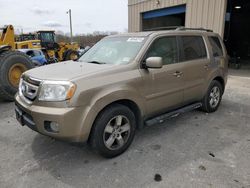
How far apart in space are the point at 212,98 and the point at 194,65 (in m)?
1.20

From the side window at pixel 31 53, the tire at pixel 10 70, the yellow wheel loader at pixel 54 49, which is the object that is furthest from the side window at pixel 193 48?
the yellow wheel loader at pixel 54 49

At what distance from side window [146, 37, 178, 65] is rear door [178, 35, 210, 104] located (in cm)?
18

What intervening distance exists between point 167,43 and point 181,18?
1399 centimetres

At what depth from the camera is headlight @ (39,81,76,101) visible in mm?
2775

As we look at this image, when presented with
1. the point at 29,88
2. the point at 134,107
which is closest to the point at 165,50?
the point at 134,107

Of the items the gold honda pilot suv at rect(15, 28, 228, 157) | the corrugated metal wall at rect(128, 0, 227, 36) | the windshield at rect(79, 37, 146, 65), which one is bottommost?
the gold honda pilot suv at rect(15, 28, 228, 157)

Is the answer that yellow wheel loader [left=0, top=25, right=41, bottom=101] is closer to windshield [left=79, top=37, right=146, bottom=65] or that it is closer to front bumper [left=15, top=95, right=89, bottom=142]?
windshield [left=79, top=37, right=146, bottom=65]

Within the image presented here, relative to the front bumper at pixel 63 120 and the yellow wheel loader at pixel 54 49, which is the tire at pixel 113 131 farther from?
the yellow wheel loader at pixel 54 49

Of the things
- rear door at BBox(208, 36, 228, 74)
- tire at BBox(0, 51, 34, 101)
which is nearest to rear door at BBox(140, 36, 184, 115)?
rear door at BBox(208, 36, 228, 74)

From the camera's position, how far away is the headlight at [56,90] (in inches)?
109

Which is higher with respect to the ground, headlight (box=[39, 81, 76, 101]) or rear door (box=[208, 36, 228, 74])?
rear door (box=[208, 36, 228, 74])

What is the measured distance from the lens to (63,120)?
2.73 metres

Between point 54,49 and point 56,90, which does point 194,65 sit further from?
point 54,49

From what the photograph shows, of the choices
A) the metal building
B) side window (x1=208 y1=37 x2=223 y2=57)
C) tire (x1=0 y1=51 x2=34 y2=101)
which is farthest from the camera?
the metal building
